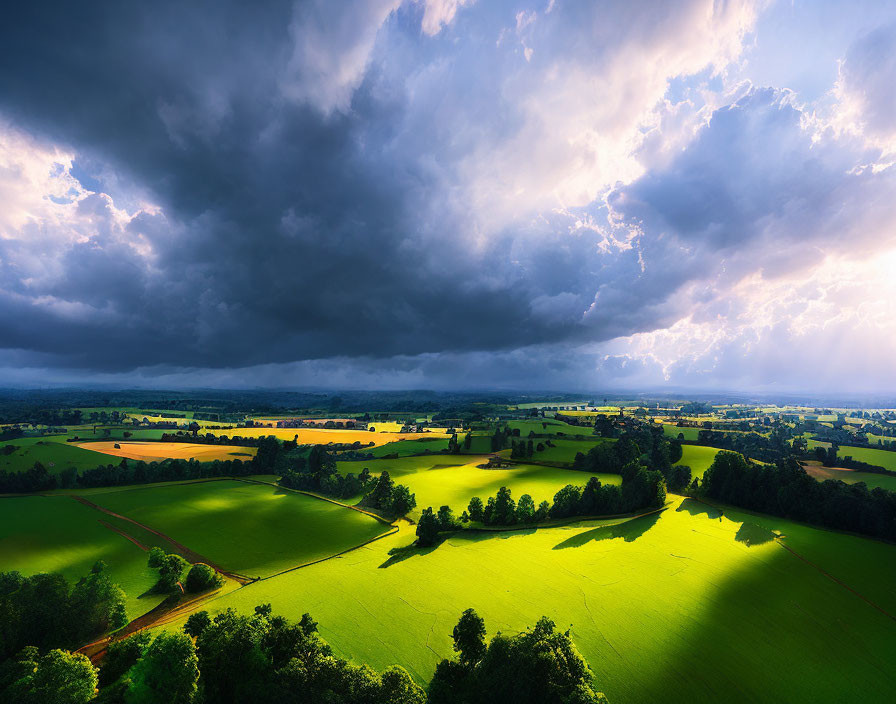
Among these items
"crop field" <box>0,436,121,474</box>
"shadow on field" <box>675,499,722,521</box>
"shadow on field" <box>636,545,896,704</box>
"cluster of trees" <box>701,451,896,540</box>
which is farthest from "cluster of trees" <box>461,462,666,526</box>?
"crop field" <box>0,436,121,474</box>

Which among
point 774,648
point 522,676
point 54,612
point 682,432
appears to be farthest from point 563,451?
point 54,612

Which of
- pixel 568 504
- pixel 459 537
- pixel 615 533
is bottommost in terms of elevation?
pixel 459 537

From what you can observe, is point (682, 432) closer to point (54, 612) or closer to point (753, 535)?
point (753, 535)

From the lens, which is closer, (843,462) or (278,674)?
(278,674)

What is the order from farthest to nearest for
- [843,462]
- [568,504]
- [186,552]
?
[843,462] → [568,504] → [186,552]

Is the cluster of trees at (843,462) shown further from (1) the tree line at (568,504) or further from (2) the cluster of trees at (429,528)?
(2) the cluster of trees at (429,528)

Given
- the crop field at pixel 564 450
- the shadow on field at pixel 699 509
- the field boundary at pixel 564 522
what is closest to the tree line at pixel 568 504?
the field boundary at pixel 564 522

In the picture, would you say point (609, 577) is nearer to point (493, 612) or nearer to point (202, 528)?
point (493, 612)
